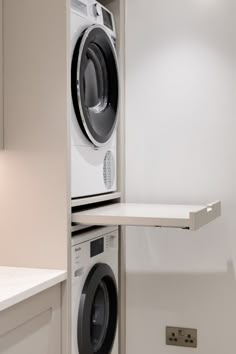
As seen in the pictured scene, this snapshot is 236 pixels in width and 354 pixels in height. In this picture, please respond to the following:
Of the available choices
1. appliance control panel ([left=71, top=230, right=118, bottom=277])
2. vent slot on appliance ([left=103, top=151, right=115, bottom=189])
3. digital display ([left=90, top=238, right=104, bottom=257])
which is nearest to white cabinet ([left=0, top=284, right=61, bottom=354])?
appliance control panel ([left=71, top=230, right=118, bottom=277])

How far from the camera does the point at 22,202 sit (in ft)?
7.50

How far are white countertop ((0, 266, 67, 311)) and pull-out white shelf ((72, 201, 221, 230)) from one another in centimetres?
26

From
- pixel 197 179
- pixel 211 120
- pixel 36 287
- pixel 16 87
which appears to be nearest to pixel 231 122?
pixel 211 120

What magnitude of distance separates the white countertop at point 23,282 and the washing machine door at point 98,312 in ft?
0.82

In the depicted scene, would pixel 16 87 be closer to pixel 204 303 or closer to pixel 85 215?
pixel 85 215

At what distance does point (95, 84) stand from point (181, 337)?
4.61 ft

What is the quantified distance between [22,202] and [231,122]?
1.16 m

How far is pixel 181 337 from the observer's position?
2.80 m

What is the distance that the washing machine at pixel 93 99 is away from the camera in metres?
2.29

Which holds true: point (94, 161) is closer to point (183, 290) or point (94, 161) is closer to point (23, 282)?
point (23, 282)

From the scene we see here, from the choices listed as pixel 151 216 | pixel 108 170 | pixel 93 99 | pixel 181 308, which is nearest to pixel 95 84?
pixel 93 99

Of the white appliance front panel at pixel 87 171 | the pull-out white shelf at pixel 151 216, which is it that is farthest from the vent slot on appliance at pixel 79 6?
the pull-out white shelf at pixel 151 216

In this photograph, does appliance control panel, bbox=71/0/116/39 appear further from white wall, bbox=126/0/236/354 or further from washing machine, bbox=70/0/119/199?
white wall, bbox=126/0/236/354

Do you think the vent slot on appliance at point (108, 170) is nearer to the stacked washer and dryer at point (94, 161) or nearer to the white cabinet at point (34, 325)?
the stacked washer and dryer at point (94, 161)
